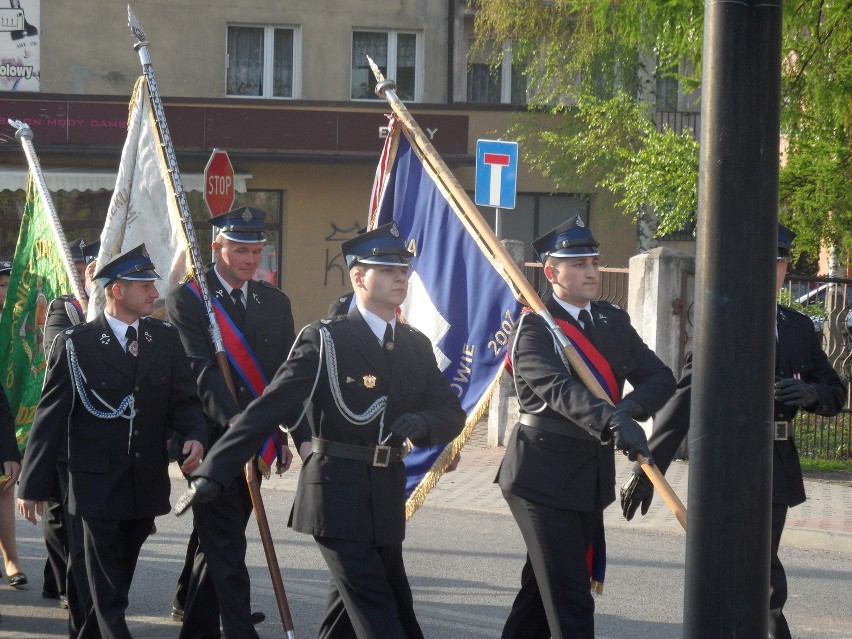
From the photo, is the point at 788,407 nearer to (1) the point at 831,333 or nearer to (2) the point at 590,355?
(2) the point at 590,355

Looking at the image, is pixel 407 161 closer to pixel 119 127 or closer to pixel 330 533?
pixel 330 533

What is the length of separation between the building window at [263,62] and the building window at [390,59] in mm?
1076

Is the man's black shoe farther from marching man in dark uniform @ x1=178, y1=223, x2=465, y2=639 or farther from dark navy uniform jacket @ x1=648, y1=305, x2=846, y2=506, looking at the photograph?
dark navy uniform jacket @ x1=648, y1=305, x2=846, y2=506

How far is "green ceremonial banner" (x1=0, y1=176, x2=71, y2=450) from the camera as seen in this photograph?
8305 millimetres

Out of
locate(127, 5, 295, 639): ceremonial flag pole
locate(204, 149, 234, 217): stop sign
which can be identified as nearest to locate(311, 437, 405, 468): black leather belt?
locate(127, 5, 295, 639): ceremonial flag pole

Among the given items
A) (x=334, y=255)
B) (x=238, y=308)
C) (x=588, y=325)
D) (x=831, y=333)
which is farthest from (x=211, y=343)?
(x=334, y=255)

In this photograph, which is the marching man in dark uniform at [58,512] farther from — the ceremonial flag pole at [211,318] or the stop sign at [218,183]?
the stop sign at [218,183]

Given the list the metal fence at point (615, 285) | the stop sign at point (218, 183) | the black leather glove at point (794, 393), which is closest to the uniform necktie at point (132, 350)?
the black leather glove at point (794, 393)

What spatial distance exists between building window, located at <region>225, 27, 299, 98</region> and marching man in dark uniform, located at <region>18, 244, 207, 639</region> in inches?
727

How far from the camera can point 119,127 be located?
23422 mm

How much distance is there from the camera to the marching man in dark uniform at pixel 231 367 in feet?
20.4

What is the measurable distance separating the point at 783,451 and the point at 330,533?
7.43 feet

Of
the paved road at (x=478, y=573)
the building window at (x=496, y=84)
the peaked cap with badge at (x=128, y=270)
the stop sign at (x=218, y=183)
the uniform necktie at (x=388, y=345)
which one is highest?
the building window at (x=496, y=84)

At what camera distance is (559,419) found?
559 cm
